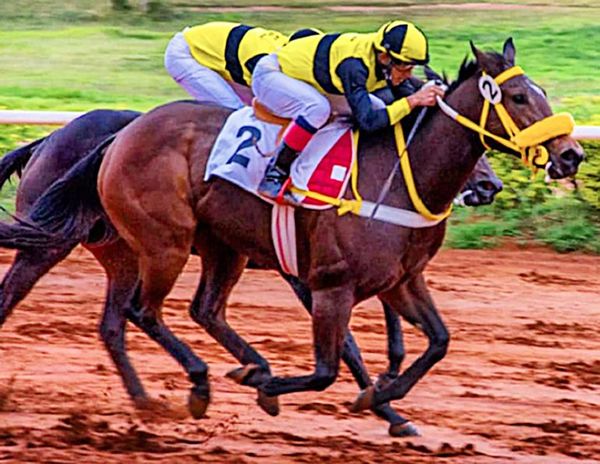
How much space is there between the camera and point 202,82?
23.0 ft

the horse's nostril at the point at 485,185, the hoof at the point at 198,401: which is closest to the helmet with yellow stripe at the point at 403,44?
the horse's nostril at the point at 485,185

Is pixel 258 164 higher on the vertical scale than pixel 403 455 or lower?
higher

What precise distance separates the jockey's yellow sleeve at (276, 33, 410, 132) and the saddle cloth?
0.17 m

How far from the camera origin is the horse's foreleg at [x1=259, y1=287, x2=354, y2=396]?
19.1 feet

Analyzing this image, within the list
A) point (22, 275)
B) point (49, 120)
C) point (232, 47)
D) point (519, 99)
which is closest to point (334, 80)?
point (519, 99)

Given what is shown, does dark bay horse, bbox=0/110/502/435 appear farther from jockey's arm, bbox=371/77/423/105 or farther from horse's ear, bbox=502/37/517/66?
horse's ear, bbox=502/37/517/66

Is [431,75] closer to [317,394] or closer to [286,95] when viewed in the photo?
[286,95]

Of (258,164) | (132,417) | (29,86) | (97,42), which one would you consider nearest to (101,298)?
(132,417)

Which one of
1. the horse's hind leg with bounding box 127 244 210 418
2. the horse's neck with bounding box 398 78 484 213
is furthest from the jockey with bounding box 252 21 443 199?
the horse's hind leg with bounding box 127 244 210 418

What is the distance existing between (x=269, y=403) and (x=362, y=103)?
1.37 meters

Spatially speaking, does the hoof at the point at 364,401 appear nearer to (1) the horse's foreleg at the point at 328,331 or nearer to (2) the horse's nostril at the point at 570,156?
(1) the horse's foreleg at the point at 328,331

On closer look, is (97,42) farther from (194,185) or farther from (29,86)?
(194,185)

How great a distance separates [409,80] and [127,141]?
1.26 metres

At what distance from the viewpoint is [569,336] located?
7.97 m
